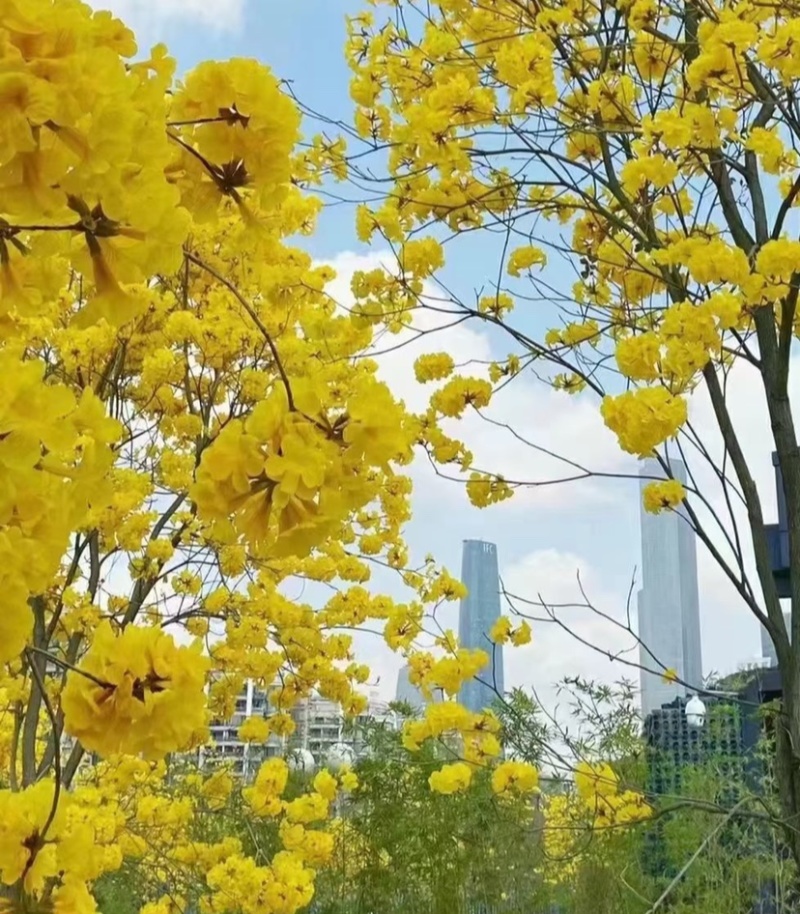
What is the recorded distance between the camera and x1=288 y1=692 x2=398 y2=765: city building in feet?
14.5

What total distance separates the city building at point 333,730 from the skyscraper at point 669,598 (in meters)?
1.19

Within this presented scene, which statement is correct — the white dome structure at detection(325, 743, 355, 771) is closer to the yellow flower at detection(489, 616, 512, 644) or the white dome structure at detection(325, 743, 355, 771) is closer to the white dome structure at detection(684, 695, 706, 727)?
the white dome structure at detection(684, 695, 706, 727)

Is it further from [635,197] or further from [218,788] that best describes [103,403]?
[218,788]

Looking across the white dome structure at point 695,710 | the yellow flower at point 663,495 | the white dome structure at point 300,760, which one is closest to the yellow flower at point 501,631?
the yellow flower at point 663,495

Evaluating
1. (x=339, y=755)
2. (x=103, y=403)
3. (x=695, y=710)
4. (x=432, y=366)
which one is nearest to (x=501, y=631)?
(x=432, y=366)

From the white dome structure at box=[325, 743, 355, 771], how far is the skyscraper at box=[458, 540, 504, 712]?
4.71 ft

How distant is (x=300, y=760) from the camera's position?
453cm

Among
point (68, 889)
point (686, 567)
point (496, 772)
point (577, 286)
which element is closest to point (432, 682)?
point (496, 772)

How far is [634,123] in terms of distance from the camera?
1884 millimetres

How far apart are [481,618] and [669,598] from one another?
100cm

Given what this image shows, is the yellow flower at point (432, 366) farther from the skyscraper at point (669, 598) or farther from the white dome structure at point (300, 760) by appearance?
the white dome structure at point (300, 760)

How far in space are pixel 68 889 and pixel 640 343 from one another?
120 cm

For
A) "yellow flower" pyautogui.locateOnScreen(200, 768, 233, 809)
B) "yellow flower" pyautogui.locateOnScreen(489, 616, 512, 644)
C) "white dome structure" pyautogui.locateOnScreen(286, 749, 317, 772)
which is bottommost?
"yellow flower" pyautogui.locateOnScreen(200, 768, 233, 809)

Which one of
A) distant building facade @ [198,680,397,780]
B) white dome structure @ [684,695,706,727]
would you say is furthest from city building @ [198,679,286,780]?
white dome structure @ [684,695,706,727]
